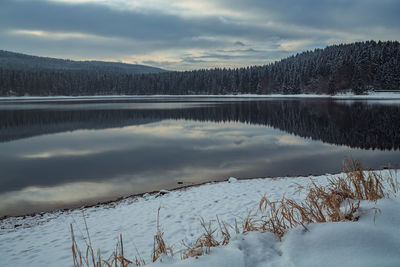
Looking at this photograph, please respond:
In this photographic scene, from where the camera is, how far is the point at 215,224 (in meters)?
6.40

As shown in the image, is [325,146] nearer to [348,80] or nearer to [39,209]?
[39,209]

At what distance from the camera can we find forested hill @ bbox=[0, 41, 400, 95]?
76.6m

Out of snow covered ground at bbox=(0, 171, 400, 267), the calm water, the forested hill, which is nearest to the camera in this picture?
snow covered ground at bbox=(0, 171, 400, 267)

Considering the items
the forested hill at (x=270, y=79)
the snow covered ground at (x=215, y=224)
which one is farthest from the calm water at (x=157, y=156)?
the forested hill at (x=270, y=79)

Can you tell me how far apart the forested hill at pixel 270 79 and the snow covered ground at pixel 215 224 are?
257 ft

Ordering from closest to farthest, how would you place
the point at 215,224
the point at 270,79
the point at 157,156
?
the point at 215,224 → the point at 157,156 → the point at 270,79

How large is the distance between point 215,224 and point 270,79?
109m

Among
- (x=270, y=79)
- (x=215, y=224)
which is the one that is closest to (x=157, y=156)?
(x=215, y=224)

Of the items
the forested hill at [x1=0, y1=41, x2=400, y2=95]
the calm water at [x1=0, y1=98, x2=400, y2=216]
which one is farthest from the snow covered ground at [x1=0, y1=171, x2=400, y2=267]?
the forested hill at [x1=0, y1=41, x2=400, y2=95]

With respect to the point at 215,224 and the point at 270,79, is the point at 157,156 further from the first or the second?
the point at 270,79

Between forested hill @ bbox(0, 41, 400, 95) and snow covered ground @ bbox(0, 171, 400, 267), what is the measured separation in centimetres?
7848

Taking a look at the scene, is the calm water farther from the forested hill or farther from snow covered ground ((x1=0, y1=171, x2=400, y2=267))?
the forested hill

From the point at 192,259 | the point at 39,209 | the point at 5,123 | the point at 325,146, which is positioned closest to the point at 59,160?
the point at 39,209

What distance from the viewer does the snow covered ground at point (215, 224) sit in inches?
94.3
